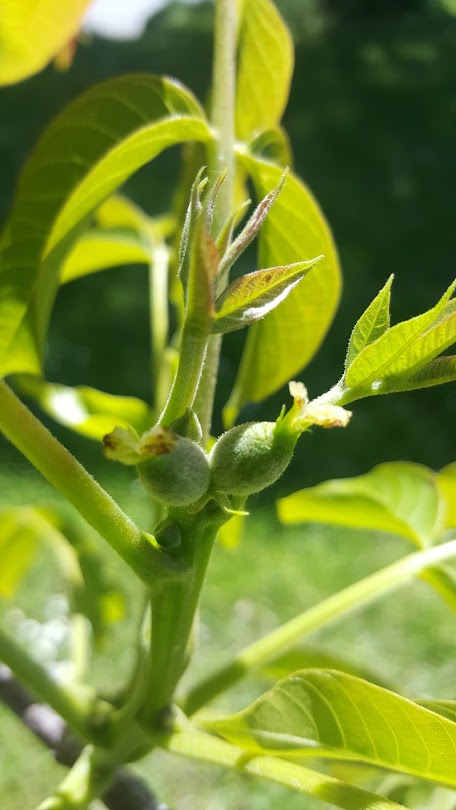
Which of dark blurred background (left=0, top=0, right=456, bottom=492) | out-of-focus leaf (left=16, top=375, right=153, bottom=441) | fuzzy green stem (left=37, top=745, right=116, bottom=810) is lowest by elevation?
dark blurred background (left=0, top=0, right=456, bottom=492)

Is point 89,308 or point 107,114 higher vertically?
point 107,114

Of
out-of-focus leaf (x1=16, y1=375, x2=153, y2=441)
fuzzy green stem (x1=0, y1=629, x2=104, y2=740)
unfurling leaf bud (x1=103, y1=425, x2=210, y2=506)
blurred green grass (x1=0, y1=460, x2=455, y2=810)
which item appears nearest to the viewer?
unfurling leaf bud (x1=103, y1=425, x2=210, y2=506)

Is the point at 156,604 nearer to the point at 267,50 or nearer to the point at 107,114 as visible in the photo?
the point at 107,114

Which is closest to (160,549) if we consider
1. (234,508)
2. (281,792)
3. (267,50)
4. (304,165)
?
(234,508)

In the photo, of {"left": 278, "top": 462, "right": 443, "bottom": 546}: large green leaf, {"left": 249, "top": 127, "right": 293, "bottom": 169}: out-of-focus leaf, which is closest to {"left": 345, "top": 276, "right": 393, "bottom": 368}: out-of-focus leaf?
{"left": 249, "top": 127, "right": 293, "bottom": 169}: out-of-focus leaf

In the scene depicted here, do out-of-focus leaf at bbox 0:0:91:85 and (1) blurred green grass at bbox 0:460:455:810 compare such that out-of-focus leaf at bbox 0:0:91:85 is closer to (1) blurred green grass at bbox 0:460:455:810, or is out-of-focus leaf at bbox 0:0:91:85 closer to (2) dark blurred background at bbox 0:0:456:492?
(1) blurred green grass at bbox 0:460:455:810

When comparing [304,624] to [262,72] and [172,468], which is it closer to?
[172,468]

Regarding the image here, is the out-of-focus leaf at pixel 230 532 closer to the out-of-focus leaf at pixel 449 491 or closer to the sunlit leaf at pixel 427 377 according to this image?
the out-of-focus leaf at pixel 449 491
